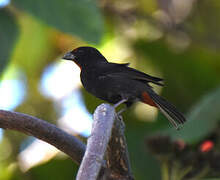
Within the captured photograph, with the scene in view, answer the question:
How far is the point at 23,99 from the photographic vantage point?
6254 millimetres

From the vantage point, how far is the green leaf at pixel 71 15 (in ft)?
14.4

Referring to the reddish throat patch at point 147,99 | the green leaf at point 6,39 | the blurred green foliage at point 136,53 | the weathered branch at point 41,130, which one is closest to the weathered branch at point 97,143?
the weathered branch at point 41,130

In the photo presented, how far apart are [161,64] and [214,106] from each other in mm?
1536

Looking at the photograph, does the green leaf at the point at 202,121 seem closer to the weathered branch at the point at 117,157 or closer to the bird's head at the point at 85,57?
the bird's head at the point at 85,57

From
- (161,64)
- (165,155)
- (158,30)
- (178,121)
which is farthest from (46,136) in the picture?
(158,30)

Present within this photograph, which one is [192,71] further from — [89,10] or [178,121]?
[178,121]

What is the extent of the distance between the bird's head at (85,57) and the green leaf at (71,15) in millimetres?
107

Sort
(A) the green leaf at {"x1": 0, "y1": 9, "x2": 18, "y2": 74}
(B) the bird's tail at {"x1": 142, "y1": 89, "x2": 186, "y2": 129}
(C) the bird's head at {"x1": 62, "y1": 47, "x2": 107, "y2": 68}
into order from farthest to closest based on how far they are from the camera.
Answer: (C) the bird's head at {"x1": 62, "y1": 47, "x2": 107, "y2": 68}, (A) the green leaf at {"x1": 0, "y1": 9, "x2": 18, "y2": 74}, (B) the bird's tail at {"x1": 142, "y1": 89, "x2": 186, "y2": 129}

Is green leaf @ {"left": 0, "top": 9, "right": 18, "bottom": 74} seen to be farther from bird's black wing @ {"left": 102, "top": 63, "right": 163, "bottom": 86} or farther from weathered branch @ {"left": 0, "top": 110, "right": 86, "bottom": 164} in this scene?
weathered branch @ {"left": 0, "top": 110, "right": 86, "bottom": 164}

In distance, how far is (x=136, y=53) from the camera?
6.28 metres

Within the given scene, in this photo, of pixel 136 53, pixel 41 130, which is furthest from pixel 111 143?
pixel 136 53

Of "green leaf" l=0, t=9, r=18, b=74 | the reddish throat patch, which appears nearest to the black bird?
the reddish throat patch

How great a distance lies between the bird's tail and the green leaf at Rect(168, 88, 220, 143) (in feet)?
2.09

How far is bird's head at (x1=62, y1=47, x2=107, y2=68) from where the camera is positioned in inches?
171
